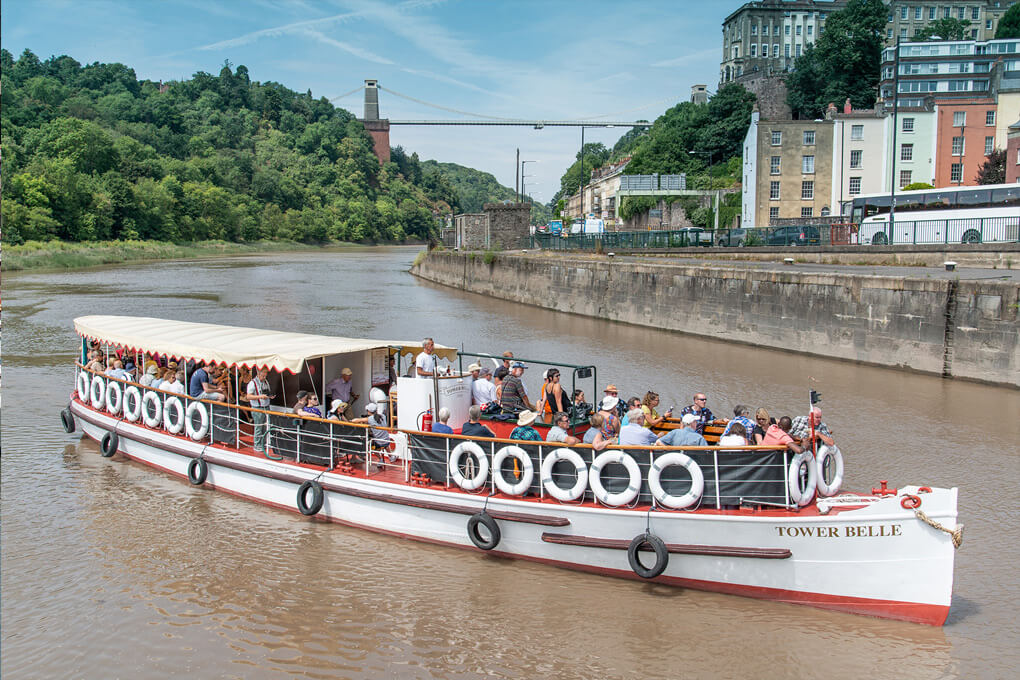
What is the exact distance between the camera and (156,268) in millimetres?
68125

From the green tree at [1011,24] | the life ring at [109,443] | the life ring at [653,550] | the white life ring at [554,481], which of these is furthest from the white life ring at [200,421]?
the green tree at [1011,24]

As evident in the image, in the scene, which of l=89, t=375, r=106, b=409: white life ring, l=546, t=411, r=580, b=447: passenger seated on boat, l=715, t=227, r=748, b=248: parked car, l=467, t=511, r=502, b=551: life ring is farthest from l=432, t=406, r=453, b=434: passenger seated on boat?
l=715, t=227, r=748, b=248: parked car

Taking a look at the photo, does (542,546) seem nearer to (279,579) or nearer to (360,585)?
(360,585)

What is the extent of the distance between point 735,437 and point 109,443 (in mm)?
11258

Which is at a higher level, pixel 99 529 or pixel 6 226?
pixel 6 226

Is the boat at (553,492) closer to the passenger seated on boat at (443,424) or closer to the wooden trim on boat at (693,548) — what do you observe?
the wooden trim on boat at (693,548)

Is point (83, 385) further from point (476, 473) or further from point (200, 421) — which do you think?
point (476, 473)

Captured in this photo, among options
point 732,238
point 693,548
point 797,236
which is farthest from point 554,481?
point 732,238

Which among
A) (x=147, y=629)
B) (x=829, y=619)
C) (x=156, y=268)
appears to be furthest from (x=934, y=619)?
(x=156, y=268)

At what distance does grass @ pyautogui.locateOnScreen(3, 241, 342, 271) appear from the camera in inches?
2532

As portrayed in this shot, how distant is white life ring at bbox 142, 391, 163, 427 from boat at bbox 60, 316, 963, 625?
0.07m

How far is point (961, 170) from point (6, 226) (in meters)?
72.4

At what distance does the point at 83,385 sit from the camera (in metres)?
16.6

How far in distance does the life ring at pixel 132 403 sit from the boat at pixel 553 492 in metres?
0.77
